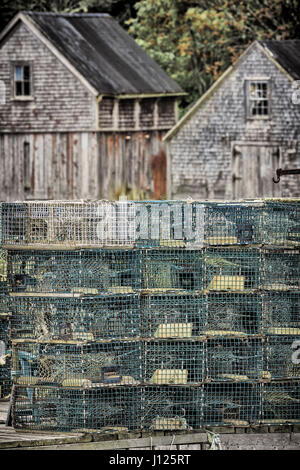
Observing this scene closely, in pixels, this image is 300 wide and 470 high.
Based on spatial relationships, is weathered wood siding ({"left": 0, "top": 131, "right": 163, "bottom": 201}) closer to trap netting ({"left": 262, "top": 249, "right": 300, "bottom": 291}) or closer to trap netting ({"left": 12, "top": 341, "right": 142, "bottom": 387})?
trap netting ({"left": 262, "top": 249, "right": 300, "bottom": 291})

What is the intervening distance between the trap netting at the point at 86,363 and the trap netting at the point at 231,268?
1.04 metres

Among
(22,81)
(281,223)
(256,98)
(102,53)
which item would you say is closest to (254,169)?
(256,98)

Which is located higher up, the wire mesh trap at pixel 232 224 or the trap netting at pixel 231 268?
the wire mesh trap at pixel 232 224

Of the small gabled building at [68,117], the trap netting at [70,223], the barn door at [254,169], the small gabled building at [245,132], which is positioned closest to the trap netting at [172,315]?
the trap netting at [70,223]

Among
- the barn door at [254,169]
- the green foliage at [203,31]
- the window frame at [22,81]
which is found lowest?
the barn door at [254,169]

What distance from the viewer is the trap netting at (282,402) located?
11383mm

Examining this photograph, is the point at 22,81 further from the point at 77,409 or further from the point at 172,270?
the point at 77,409

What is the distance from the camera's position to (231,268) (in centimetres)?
1128

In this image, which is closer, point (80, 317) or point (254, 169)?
point (80, 317)

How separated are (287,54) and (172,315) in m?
20.5

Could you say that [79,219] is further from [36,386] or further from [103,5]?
[103,5]

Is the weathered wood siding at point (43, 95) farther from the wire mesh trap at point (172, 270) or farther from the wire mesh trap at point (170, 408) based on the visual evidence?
the wire mesh trap at point (170, 408)
